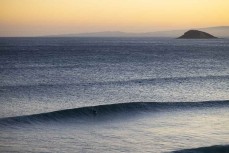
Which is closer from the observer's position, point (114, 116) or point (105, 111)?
point (114, 116)

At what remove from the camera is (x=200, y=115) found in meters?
35.4

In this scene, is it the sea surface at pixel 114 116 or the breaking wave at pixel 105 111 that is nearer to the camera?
the sea surface at pixel 114 116

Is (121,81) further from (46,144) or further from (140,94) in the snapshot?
(46,144)

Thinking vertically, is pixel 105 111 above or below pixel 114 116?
above

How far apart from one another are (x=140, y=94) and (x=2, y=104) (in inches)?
Answer: 697

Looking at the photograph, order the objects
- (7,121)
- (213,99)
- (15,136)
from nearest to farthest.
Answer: (15,136)
(7,121)
(213,99)

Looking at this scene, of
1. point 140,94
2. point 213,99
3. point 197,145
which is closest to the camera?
point 197,145

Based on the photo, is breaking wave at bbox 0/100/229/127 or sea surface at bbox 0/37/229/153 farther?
breaking wave at bbox 0/100/229/127

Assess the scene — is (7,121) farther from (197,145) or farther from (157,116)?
(197,145)

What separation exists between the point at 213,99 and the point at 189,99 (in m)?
2.82

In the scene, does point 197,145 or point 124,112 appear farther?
point 124,112

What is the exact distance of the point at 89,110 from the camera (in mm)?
36531

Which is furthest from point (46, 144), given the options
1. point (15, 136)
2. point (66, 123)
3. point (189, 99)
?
point (189, 99)

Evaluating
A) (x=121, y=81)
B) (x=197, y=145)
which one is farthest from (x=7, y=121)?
(x=121, y=81)
